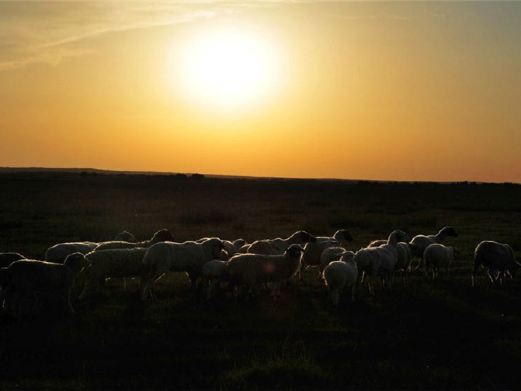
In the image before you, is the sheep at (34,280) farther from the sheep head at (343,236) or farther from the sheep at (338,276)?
the sheep head at (343,236)

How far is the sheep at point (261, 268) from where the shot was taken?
1416 cm

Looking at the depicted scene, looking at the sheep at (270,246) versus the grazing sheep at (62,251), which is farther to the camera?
the sheep at (270,246)

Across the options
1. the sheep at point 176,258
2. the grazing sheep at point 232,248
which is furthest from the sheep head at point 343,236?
the sheep at point 176,258

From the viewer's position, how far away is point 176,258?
48.1ft

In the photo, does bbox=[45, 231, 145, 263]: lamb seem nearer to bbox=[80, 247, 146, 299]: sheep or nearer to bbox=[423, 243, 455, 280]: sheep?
bbox=[80, 247, 146, 299]: sheep

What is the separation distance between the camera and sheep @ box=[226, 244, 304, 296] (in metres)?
14.2

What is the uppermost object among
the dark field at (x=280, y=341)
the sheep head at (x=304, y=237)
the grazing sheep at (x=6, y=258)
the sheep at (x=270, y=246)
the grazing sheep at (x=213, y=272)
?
the sheep head at (x=304, y=237)

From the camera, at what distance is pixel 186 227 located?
32969 mm

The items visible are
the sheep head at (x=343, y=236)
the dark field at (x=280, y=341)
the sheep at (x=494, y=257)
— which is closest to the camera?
the dark field at (x=280, y=341)

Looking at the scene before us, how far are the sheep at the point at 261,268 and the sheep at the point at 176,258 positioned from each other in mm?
1076

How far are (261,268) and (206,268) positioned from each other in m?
1.20

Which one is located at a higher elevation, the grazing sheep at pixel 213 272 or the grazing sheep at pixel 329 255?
the grazing sheep at pixel 329 255

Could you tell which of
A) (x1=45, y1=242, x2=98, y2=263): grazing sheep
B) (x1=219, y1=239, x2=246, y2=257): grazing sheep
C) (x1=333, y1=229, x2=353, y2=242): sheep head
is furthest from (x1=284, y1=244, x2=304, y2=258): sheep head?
(x1=333, y1=229, x2=353, y2=242): sheep head

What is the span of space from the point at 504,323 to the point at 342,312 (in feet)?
9.83
